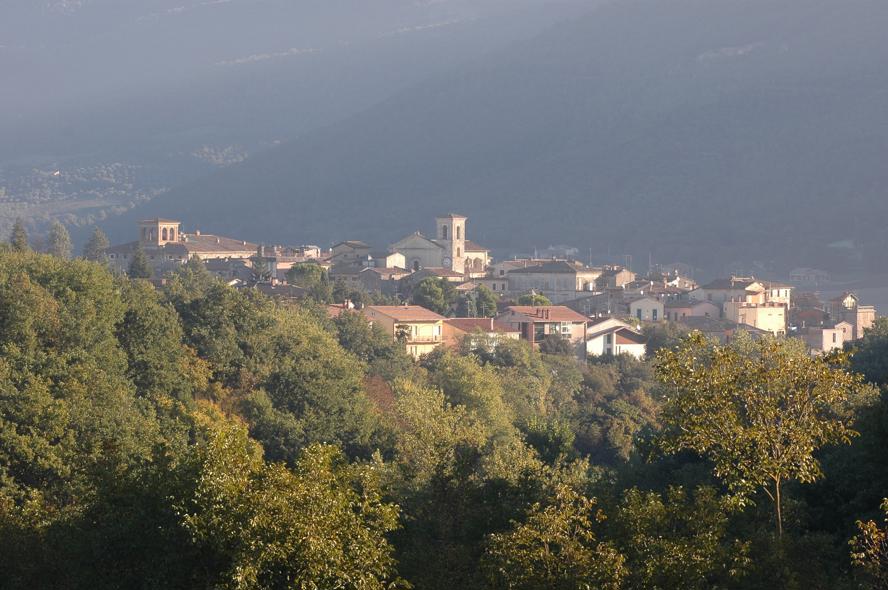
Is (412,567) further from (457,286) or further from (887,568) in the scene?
(457,286)

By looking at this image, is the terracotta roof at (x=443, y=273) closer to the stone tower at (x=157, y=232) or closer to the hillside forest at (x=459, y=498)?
the stone tower at (x=157, y=232)

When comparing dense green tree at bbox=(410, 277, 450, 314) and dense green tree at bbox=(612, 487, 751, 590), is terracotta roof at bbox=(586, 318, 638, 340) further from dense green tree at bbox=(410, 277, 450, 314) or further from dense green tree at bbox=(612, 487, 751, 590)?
dense green tree at bbox=(612, 487, 751, 590)

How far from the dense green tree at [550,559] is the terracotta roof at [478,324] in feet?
197

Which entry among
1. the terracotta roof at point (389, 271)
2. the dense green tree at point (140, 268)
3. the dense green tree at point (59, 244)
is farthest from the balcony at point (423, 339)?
the dense green tree at point (59, 244)

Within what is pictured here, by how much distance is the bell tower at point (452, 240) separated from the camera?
422ft

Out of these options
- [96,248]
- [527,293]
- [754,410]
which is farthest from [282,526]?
[96,248]

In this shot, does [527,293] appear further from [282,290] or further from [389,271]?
[282,290]

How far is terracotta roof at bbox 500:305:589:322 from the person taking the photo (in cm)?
8525

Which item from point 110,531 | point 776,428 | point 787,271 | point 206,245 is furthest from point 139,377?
point 787,271

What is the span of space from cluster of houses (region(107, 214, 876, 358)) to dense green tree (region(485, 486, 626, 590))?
55.7 metres

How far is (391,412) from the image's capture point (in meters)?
53.7

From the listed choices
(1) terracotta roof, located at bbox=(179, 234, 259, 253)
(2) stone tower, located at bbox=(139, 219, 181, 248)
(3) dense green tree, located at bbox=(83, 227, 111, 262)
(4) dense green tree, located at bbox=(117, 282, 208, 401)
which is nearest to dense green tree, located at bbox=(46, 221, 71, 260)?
(3) dense green tree, located at bbox=(83, 227, 111, 262)

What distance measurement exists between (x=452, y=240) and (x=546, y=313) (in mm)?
46035

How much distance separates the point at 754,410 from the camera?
2002 centimetres
